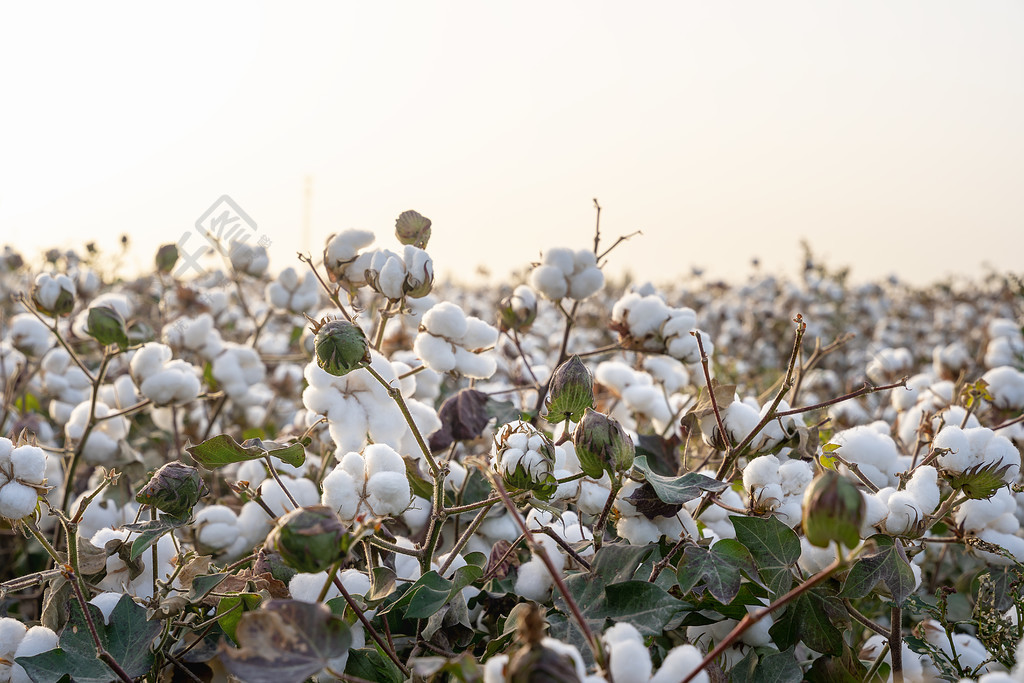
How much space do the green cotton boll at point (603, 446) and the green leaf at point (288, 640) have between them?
289 mm

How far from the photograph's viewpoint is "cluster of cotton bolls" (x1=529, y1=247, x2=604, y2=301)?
4.07 ft

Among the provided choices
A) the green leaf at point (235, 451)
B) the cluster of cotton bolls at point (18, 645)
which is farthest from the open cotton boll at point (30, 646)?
the green leaf at point (235, 451)

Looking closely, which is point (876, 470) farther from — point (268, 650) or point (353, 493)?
point (268, 650)

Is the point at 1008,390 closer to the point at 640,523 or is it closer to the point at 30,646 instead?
the point at 640,523

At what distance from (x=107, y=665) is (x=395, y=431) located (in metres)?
0.40

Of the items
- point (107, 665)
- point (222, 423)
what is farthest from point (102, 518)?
point (222, 423)

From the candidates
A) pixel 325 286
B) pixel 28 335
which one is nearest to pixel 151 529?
pixel 325 286

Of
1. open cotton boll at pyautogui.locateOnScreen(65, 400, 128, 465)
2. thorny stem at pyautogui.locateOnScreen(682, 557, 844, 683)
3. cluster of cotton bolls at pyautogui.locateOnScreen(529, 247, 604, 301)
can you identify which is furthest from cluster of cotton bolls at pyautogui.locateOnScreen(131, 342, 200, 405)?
thorny stem at pyautogui.locateOnScreen(682, 557, 844, 683)

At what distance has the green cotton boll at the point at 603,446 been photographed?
0.75 metres

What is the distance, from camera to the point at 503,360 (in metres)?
2.22

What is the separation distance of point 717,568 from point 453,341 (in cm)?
48

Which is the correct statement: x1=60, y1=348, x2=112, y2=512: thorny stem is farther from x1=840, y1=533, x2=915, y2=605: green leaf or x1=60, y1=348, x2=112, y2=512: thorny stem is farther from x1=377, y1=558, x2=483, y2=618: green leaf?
x1=840, y1=533, x2=915, y2=605: green leaf

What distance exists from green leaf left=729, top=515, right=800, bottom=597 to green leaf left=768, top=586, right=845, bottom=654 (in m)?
0.03

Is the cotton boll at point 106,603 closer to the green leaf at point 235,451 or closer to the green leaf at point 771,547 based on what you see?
the green leaf at point 235,451
